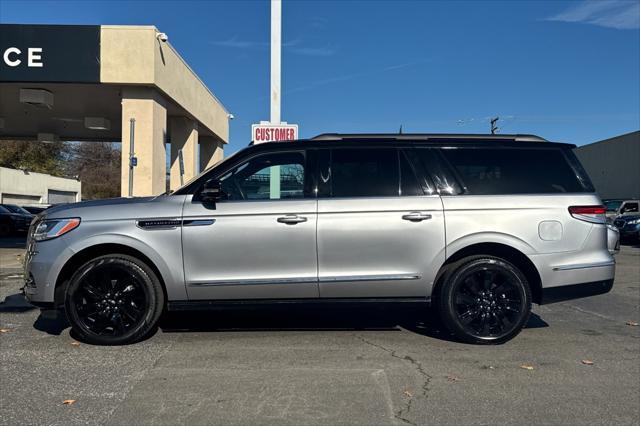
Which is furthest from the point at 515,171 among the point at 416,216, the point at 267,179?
the point at 267,179

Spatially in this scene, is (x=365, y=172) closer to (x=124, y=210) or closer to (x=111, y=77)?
(x=124, y=210)

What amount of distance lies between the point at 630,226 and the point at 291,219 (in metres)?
19.4

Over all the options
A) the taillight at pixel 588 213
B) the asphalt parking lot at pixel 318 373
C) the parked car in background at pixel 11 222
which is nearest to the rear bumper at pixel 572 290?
the asphalt parking lot at pixel 318 373

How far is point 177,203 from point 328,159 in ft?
5.08

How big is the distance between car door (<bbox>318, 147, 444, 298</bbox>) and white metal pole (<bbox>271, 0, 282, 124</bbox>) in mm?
5287

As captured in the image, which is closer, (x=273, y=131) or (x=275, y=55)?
(x=273, y=131)

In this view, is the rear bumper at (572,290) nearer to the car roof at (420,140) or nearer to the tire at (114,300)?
the car roof at (420,140)

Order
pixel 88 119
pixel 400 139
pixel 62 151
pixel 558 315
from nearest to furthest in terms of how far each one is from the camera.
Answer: pixel 400 139 → pixel 558 315 → pixel 88 119 → pixel 62 151

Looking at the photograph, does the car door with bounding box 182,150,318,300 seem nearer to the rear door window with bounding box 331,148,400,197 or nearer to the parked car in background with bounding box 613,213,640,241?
the rear door window with bounding box 331,148,400,197

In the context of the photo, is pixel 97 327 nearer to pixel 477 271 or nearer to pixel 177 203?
pixel 177 203

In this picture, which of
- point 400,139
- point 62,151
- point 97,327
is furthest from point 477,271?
point 62,151

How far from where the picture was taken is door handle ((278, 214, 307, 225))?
5.05m

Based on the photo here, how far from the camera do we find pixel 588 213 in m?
5.31

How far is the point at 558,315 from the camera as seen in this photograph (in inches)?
264
